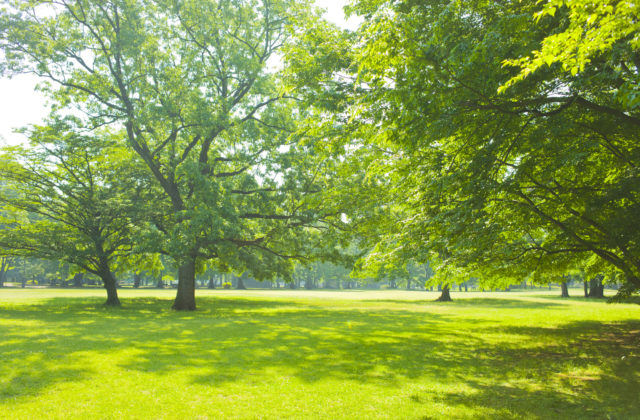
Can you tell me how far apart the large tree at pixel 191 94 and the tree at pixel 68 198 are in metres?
1.98

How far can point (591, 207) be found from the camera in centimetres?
868

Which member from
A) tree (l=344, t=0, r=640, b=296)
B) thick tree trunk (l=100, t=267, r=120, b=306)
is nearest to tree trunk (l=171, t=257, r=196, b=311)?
thick tree trunk (l=100, t=267, r=120, b=306)

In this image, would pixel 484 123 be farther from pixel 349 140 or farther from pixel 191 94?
pixel 191 94

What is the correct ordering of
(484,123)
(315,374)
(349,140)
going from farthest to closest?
(349,140) < (484,123) < (315,374)

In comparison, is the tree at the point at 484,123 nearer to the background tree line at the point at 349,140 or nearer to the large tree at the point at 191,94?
the background tree line at the point at 349,140

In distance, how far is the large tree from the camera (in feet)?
70.3

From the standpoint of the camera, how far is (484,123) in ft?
28.2

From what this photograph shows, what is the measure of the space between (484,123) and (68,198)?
84.9 feet

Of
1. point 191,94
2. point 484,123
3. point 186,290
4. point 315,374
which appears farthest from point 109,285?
point 484,123

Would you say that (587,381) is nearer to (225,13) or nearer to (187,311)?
(187,311)

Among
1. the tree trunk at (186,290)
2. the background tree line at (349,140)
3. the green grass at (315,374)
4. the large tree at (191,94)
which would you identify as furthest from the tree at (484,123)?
the tree trunk at (186,290)

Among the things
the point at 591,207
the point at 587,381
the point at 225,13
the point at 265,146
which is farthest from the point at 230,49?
the point at 587,381

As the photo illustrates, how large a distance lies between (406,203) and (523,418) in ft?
22.1

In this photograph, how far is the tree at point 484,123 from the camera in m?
7.02
